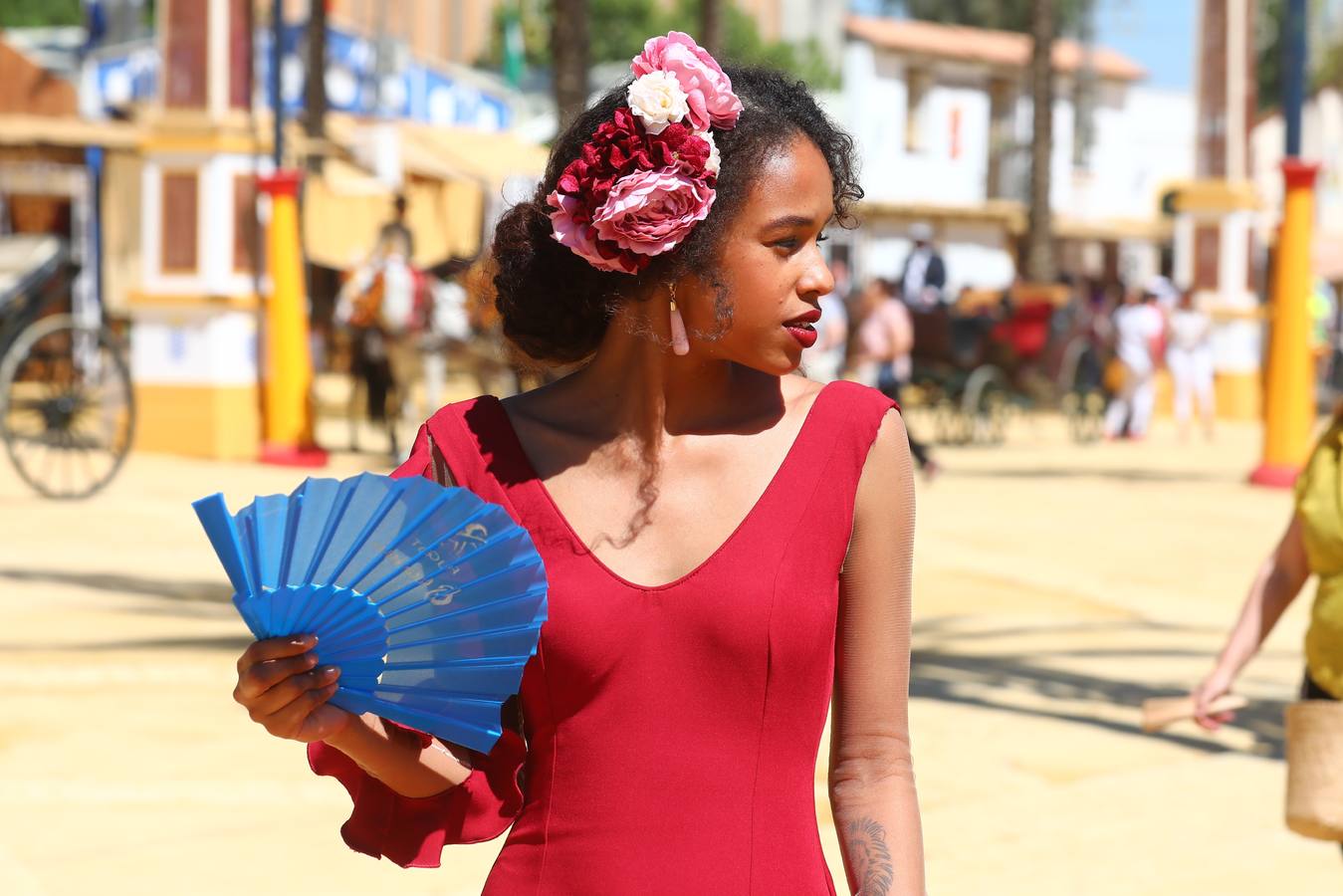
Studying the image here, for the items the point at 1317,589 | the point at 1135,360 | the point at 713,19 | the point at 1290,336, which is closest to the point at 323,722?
the point at 1317,589

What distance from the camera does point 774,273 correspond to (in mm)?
2232

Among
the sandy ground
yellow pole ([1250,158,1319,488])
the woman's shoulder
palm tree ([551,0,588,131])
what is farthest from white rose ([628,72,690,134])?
palm tree ([551,0,588,131])

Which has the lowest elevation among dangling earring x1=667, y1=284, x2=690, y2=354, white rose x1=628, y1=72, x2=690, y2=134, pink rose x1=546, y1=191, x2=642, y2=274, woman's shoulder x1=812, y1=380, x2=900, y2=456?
woman's shoulder x1=812, y1=380, x2=900, y2=456

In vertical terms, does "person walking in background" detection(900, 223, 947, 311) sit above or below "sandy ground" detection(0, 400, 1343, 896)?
above

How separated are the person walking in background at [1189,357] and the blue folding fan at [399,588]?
69.6ft

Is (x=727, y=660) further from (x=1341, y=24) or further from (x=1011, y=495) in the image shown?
(x=1341, y=24)

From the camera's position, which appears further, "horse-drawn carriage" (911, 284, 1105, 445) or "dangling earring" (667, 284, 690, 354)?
"horse-drawn carriage" (911, 284, 1105, 445)

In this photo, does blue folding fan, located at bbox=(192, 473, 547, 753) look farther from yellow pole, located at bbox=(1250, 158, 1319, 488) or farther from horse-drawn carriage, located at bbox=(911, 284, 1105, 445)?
horse-drawn carriage, located at bbox=(911, 284, 1105, 445)

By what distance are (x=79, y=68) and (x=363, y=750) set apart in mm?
36124

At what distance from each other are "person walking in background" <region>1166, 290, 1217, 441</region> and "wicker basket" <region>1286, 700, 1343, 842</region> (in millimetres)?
19508

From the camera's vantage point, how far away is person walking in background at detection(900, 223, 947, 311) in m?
21.9

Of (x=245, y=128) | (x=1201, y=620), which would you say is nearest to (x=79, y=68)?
(x=245, y=128)

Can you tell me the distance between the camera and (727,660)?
2141mm

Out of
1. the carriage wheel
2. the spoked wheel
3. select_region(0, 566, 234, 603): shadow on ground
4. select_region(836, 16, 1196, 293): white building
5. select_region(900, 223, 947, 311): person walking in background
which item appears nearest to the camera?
select_region(0, 566, 234, 603): shadow on ground
